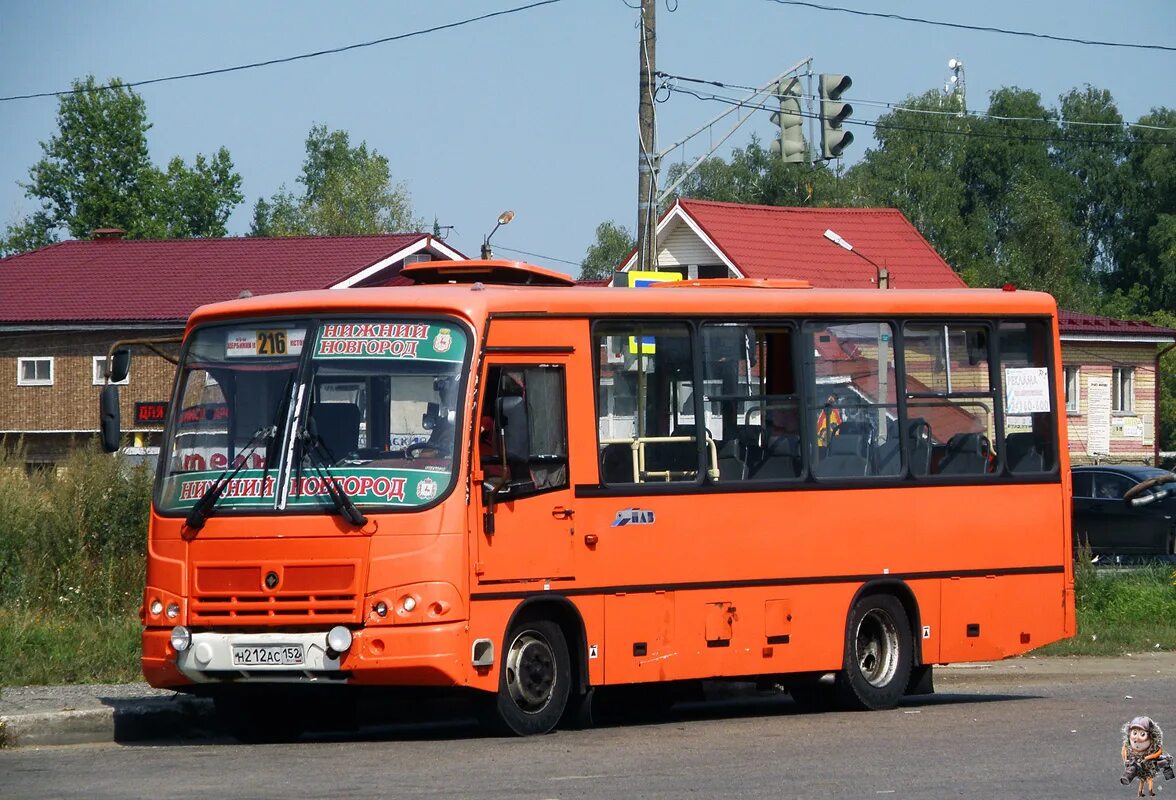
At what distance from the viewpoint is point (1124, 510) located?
29734 mm

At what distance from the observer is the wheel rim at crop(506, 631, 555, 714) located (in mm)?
11555

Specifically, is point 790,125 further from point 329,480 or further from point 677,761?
point 677,761

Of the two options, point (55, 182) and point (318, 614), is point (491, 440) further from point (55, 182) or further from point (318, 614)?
point (55, 182)

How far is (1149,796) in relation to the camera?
8.94 metres

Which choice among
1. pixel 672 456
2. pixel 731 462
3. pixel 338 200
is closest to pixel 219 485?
pixel 672 456

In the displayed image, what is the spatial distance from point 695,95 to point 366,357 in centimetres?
1501

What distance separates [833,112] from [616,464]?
11.5 metres

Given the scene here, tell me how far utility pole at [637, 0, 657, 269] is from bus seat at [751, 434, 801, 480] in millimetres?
9599

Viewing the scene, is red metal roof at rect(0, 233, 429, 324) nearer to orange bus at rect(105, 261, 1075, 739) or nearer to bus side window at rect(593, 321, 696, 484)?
orange bus at rect(105, 261, 1075, 739)

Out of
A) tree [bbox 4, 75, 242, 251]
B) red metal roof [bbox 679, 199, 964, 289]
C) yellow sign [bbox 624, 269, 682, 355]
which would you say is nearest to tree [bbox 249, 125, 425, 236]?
tree [bbox 4, 75, 242, 251]

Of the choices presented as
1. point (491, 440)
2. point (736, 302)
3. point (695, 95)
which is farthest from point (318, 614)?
point (695, 95)

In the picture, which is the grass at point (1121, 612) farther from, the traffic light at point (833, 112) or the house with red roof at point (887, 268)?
the house with red roof at point (887, 268)

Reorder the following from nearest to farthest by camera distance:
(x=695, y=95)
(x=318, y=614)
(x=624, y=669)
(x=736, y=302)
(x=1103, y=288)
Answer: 1. (x=318, y=614)
2. (x=624, y=669)
3. (x=736, y=302)
4. (x=695, y=95)
5. (x=1103, y=288)

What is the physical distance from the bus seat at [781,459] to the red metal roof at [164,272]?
119ft
